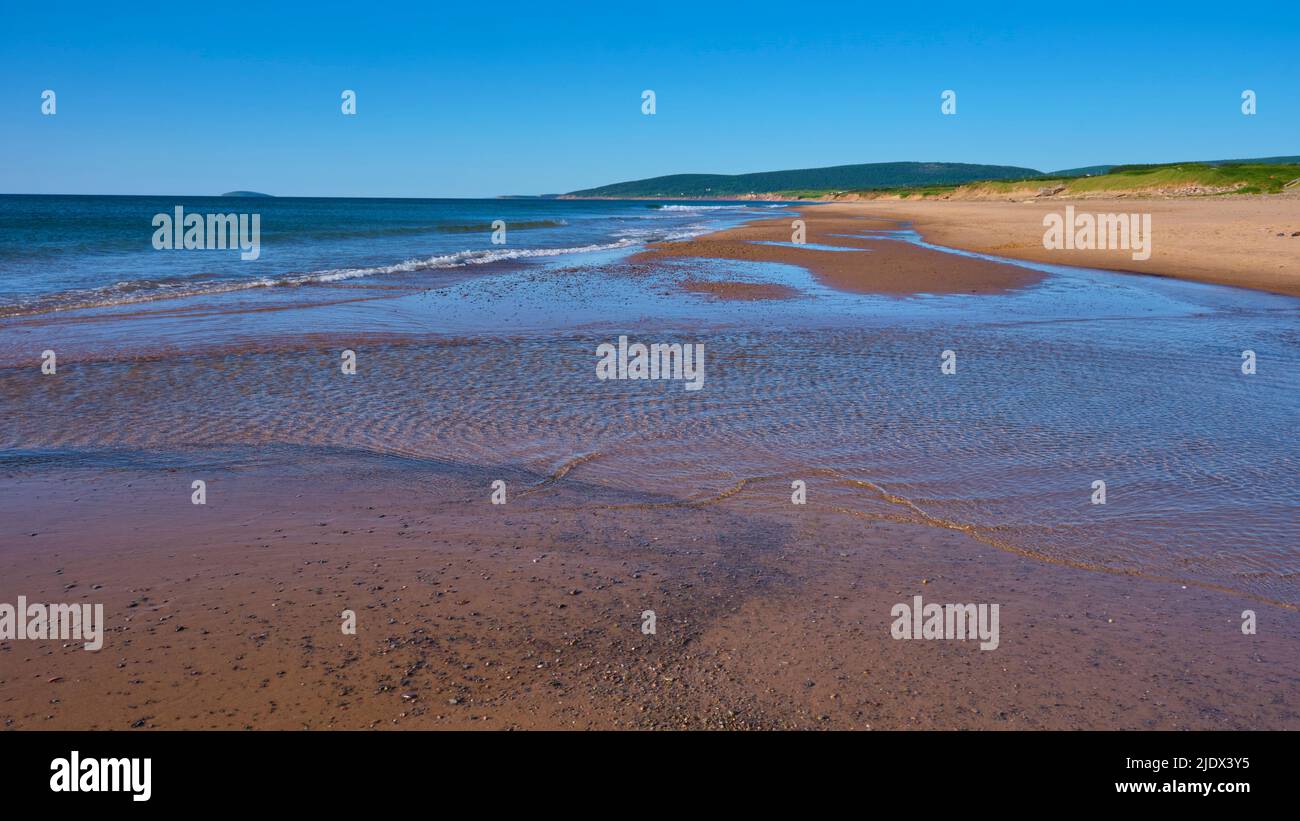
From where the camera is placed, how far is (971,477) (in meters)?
7.14

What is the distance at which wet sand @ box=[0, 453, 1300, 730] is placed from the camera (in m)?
3.91

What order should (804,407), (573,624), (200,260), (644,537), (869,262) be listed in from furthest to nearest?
(200,260), (869,262), (804,407), (644,537), (573,624)

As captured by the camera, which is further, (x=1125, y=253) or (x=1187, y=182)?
(x=1187, y=182)

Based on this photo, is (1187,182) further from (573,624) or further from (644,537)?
(573,624)

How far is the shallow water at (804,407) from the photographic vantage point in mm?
6496

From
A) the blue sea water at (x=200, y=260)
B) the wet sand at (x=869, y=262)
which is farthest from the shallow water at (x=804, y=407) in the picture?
the blue sea water at (x=200, y=260)

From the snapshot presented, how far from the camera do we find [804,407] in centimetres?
945

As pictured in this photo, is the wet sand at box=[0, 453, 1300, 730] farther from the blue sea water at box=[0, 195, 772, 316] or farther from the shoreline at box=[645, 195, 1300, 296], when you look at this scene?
the shoreline at box=[645, 195, 1300, 296]

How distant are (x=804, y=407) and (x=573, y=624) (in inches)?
211

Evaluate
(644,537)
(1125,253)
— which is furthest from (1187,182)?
(644,537)
